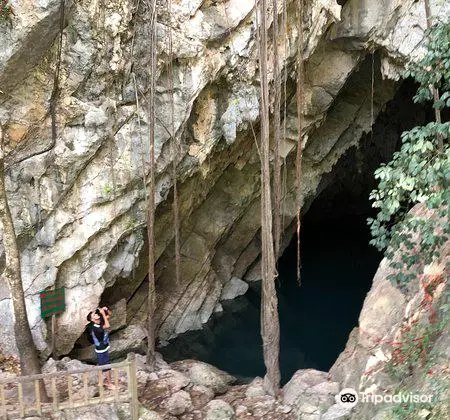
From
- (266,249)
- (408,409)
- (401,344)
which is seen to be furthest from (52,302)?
(408,409)

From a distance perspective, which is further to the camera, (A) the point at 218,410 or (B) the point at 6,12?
(A) the point at 218,410

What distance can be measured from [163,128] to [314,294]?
7910 millimetres

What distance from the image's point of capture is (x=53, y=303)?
734cm

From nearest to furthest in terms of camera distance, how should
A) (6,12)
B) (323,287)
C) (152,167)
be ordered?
1. (6,12)
2. (152,167)
3. (323,287)

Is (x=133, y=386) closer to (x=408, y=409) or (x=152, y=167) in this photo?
(x=408, y=409)

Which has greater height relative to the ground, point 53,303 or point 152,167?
point 152,167

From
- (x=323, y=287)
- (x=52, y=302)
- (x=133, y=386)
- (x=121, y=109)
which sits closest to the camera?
(x=133, y=386)

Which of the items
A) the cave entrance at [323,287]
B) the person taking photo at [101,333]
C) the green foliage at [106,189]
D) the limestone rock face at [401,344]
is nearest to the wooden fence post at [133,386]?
the person taking photo at [101,333]

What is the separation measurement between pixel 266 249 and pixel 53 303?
133 inches

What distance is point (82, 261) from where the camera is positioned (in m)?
7.61

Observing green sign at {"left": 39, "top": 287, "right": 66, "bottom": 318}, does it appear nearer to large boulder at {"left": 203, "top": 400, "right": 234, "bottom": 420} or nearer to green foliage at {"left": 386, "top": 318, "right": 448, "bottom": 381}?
large boulder at {"left": 203, "top": 400, "right": 234, "bottom": 420}

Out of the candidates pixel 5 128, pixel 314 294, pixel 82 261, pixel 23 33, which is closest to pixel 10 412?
pixel 82 261

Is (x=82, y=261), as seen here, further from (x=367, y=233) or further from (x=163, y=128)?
(x=367, y=233)

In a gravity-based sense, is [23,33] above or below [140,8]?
below
